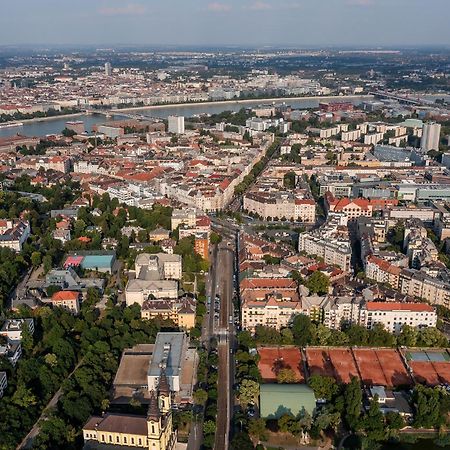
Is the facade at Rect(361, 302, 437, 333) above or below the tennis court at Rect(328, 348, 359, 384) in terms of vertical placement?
above

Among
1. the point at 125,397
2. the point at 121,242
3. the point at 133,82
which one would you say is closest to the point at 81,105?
the point at 133,82

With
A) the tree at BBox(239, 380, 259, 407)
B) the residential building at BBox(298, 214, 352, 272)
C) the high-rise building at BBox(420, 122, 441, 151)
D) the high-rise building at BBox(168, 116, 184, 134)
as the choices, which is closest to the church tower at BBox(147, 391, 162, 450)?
the tree at BBox(239, 380, 259, 407)

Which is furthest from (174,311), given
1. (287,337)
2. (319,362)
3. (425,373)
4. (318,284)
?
(425,373)

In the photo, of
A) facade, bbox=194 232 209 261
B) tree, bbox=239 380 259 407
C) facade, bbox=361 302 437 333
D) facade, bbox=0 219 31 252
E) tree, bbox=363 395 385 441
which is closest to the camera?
tree, bbox=363 395 385 441

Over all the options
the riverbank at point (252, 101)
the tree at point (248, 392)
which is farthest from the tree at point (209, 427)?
the riverbank at point (252, 101)

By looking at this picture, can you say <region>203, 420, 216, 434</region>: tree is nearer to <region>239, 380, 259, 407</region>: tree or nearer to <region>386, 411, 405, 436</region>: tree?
<region>239, 380, 259, 407</region>: tree

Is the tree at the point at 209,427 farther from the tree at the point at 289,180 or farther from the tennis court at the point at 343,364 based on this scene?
the tree at the point at 289,180

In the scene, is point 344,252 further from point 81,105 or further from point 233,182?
point 81,105
